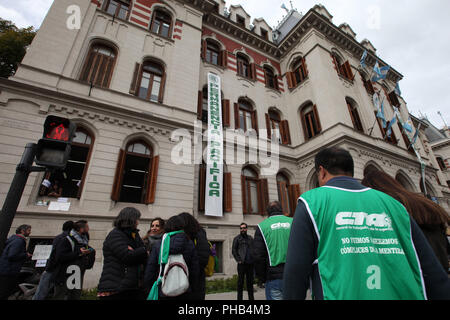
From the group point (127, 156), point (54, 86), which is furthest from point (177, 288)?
point (54, 86)

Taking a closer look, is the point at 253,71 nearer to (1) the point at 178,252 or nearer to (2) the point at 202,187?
(2) the point at 202,187

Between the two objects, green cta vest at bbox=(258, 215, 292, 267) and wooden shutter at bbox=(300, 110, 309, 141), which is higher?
wooden shutter at bbox=(300, 110, 309, 141)

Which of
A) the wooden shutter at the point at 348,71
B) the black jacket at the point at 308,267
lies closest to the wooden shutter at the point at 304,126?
the wooden shutter at the point at 348,71

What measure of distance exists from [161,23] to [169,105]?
5.61m

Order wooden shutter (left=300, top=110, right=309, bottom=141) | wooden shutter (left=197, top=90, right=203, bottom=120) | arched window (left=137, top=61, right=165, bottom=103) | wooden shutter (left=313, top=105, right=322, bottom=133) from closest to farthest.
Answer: arched window (left=137, top=61, right=165, bottom=103) < wooden shutter (left=197, top=90, right=203, bottom=120) < wooden shutter (left=313, top=105, right=322, bottom=133) < wooden shutter (left=300, top=110, right=309, bottom=141)

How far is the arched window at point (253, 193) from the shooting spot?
31.1 feet

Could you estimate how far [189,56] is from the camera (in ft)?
33.9

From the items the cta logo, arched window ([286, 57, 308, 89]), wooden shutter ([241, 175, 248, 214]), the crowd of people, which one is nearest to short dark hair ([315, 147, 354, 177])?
the crowd of people

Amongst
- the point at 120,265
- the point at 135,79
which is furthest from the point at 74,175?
the point at 120,265

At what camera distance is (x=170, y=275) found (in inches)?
85.4

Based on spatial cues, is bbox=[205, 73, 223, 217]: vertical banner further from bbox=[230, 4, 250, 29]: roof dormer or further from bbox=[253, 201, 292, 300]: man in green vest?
bbox=[230, 4, 250, 29]: roof dormer

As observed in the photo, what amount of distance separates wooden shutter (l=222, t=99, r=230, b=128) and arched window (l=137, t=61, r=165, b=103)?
3374 mm

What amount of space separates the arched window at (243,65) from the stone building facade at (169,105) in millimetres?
93

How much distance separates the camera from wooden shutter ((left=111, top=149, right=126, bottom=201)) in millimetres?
6625
